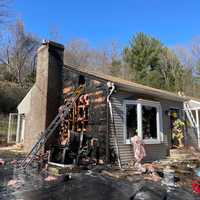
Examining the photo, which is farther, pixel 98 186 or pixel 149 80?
pixel 149 80

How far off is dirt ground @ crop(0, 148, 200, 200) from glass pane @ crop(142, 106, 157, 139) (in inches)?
129

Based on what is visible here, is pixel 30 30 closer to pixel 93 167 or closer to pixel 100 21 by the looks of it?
pixel 100 21

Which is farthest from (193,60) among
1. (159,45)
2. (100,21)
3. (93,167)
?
(93,167)

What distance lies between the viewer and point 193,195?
16.5 ft

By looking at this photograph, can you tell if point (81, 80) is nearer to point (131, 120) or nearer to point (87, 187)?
point (131, 120)

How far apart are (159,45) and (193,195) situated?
2504cm

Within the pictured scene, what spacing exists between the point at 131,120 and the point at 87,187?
15.2 ft

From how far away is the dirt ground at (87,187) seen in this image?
4.55 meters

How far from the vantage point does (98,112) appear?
28.9 ft

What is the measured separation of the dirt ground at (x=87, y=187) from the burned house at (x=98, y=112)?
1.80m

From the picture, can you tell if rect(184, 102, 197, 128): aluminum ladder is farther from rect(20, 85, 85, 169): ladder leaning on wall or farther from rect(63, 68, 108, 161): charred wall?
rect(20, 85, 85, 169): ladder leaning on wall

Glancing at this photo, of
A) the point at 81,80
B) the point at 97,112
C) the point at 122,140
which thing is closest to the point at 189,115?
the point at 122,140


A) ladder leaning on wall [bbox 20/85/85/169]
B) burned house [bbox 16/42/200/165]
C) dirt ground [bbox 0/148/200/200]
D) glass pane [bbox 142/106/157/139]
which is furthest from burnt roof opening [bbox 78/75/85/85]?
dirt ground [bbox 0/148/200/200]

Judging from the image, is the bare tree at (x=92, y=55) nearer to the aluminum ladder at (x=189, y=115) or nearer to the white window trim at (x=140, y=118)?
the aluminum ladder at (x=189, y=115)
